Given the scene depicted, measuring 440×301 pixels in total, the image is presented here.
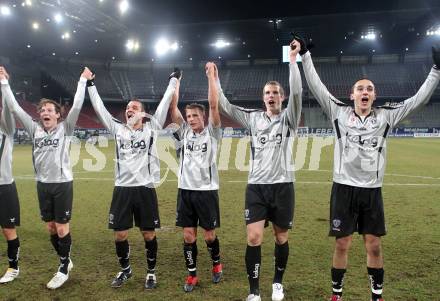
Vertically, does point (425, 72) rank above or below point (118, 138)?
above

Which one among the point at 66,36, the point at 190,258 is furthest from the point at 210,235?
the point at 66,36

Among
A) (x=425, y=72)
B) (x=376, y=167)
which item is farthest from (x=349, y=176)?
(x=425, y=72)

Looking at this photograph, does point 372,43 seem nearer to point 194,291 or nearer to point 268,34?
point 268,34

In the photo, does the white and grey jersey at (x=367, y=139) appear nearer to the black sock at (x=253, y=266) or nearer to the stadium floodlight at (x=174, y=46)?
the black sock at (x=253, y=266)

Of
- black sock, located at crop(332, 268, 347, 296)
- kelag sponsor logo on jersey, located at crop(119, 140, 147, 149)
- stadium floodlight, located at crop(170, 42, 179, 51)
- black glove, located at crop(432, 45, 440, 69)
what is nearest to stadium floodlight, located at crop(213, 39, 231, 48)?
stadium floodlight, located at crop(170, 42, 179, 51)

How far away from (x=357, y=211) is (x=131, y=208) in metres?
2.71

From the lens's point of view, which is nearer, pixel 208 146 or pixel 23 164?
pixel 208 146

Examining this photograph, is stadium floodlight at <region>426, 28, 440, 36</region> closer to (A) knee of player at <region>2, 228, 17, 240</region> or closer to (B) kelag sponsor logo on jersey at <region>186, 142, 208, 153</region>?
(B) kelag sponsor logo on jersey at <region>186, 142, 208, 153</region>

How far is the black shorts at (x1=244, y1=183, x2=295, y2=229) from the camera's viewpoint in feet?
15.7

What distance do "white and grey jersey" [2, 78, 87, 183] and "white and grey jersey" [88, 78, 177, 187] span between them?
0.53m

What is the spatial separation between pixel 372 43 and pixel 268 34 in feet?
43.8

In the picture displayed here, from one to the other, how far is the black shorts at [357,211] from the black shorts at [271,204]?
56 cm

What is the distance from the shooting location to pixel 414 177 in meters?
14.3

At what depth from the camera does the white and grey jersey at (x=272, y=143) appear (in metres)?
4.85
